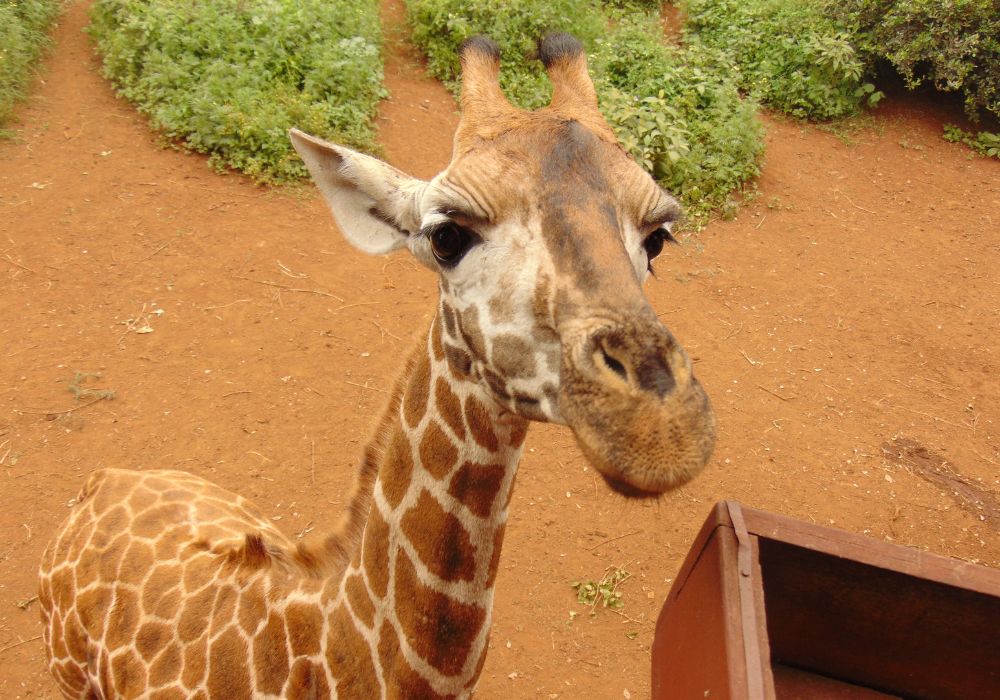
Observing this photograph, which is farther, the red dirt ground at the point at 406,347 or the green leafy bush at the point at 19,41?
the green leafy bush at the point at 19,41

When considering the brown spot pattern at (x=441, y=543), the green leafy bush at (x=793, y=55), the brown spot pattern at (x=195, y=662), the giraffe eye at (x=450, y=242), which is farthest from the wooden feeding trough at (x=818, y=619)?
the green leafy bush at (x=793, y=55)

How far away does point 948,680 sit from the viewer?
347 centimetres

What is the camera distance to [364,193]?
2514mm

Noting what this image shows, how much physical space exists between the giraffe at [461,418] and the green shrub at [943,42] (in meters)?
8.85

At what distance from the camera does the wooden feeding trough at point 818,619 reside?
2.49m

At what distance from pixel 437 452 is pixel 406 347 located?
323 cm

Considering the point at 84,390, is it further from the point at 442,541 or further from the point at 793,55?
the point at 793,55

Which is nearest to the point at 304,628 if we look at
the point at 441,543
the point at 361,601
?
the point at 361,601

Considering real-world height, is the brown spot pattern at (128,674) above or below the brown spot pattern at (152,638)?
below

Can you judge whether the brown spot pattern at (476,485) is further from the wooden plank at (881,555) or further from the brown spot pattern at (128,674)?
the brown spot pattern at (128,674)

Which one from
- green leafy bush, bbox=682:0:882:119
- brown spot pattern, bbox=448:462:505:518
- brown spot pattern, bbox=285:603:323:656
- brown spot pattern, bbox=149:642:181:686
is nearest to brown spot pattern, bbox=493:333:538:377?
brown spot pattern, bbox=448:462:505:518

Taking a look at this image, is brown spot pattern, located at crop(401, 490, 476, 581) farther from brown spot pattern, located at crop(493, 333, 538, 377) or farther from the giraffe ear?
the giraffe ear

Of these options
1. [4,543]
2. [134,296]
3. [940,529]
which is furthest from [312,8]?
[940,529]

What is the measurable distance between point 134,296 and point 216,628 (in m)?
4.50
